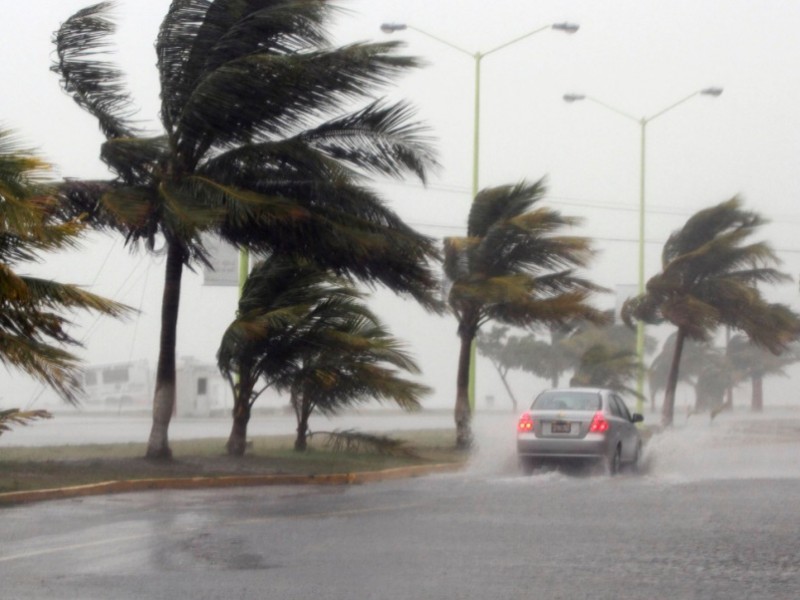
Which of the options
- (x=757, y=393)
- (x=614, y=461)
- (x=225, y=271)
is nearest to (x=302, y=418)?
(x=614, y=461)

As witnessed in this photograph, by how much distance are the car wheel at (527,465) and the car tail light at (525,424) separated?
446 millimetres

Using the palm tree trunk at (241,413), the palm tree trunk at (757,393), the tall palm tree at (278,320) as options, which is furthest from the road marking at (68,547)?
the palm tree trunk at (757,393)

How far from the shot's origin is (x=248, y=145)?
20.5 meters

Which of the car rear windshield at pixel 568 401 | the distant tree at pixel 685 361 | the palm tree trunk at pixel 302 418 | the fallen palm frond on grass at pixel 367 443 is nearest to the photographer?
the car rear windshield at pixel 568 401

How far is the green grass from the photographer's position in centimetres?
1809

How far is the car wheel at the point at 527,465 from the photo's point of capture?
21.2 meters

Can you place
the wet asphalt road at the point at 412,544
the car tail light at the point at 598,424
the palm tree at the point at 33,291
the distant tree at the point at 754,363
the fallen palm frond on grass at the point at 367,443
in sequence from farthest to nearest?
the distant tree at the point at 754,363, the fallen palm frond on grass at the point at 367,443, the car tail light at the point at 598,424, the palm tree at the point at 33,291, the wet asphalt road at the point at 412,544

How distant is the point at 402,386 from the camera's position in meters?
22.6

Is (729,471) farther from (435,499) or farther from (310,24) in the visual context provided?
(310,24)

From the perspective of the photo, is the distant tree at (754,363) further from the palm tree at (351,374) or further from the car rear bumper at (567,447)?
the car rear bumper at (567,447)

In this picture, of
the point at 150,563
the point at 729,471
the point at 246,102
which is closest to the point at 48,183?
the point at 246,102

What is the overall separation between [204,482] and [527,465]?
5.33 metres

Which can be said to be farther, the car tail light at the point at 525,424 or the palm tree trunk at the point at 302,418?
the palm tree trunk at the point at 302,418

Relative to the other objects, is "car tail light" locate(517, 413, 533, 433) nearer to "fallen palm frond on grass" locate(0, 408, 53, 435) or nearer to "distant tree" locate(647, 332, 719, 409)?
"fallen palm frond on grass" locate(0, 408, 53, 435)
